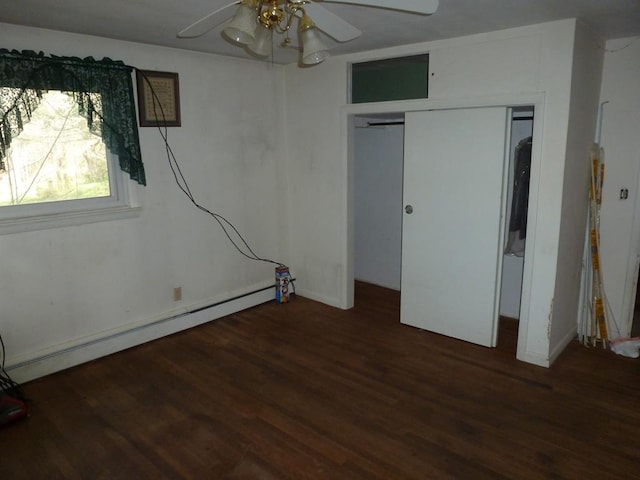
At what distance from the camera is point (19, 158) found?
10.00 ft

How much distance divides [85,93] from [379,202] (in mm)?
2958

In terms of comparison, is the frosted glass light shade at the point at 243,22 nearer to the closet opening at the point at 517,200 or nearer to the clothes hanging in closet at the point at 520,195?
the closet opening at the point at 517,200

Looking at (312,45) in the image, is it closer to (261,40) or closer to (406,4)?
(261,40)

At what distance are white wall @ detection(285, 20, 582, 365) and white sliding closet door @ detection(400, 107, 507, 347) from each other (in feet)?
0.66

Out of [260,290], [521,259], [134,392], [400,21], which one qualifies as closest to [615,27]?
[400,21]

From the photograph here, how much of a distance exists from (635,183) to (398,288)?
234 cm

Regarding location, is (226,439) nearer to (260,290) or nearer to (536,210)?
(260,290)

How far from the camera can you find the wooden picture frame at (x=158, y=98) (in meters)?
3.50

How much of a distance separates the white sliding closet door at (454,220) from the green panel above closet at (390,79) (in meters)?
0.21

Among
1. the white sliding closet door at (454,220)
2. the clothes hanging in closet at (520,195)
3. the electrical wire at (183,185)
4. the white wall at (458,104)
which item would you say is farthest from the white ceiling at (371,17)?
the clothes hanging in closet at (520,195)

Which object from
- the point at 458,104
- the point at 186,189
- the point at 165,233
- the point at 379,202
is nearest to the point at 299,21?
the point at 458,104

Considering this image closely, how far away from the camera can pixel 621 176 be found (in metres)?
3.45

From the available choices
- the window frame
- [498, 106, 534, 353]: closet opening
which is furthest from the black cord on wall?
[498, 106, 534, 353]: closet opening

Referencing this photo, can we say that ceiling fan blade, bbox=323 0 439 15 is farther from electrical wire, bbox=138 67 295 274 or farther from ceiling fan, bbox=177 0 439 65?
electrical wire, bbox=138 67 295 274
